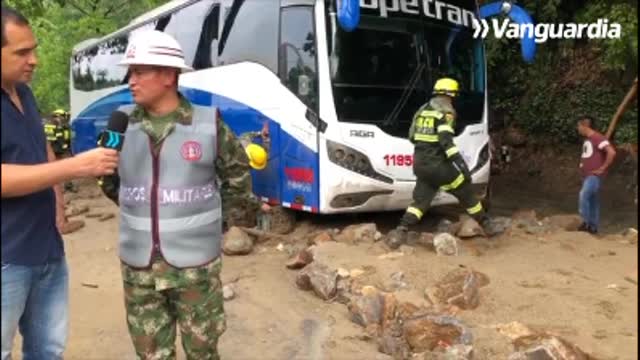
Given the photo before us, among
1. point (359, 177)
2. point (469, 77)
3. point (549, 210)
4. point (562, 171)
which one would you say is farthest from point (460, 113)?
point (562, 171)

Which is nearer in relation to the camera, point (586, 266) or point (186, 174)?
point (186, 174)

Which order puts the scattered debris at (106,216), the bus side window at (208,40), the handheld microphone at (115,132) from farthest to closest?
1. the scattered debris at (106,216)
2. the bus side window at (208,40)
3. the handheld microphone at (115,132)

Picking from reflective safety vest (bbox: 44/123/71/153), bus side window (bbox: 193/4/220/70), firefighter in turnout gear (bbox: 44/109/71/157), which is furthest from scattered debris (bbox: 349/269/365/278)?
reflective safety vest (bbox: 44/123/71/153)

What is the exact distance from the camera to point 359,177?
688 cm

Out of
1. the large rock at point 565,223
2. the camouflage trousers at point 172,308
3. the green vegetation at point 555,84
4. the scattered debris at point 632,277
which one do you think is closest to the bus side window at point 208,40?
the large rock at point 565,223

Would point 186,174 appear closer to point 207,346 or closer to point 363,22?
point 207,346

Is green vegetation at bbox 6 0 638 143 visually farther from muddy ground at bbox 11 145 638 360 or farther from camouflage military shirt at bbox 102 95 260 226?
camouflage military shirt at bbox 102 95 260 226

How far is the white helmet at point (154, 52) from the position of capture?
2.86 meters

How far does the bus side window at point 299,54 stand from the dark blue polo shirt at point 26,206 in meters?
4.13

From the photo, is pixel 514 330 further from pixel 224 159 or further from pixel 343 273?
pixel 224 159

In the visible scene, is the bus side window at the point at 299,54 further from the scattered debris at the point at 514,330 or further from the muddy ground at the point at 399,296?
the scattered debris at the point at 514,330

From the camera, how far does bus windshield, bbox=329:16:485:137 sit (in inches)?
268

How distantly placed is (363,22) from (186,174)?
429 centimetres

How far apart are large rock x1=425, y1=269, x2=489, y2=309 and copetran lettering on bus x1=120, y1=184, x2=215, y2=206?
2.54m
